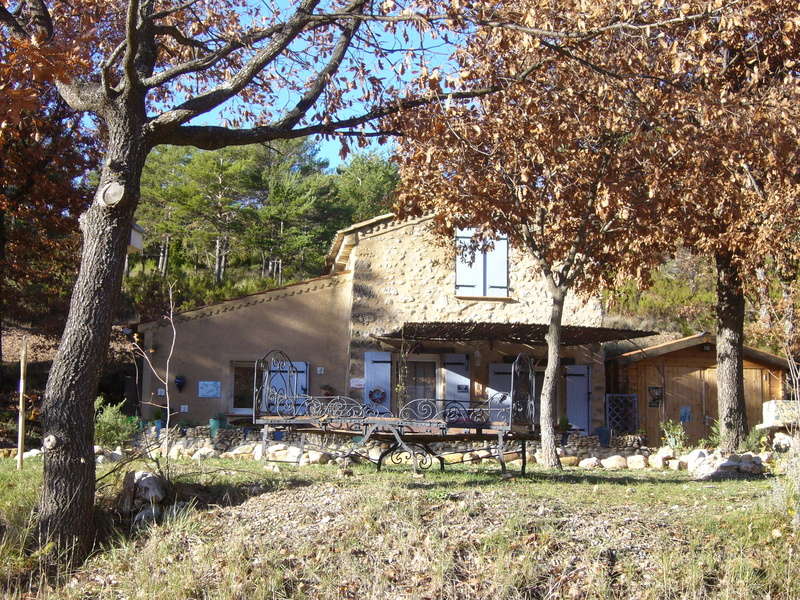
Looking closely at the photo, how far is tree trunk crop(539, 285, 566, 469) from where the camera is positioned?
11391mm

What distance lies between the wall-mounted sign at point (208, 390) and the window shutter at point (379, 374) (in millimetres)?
3501

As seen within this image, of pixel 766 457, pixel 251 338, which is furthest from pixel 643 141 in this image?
pixel 251 338

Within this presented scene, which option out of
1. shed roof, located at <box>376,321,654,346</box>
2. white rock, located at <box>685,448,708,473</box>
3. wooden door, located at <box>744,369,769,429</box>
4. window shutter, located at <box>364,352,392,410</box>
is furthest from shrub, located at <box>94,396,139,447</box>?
wooden door, located at <box>744,369,769,429</box>

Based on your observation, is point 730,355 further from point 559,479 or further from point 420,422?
point 420,422

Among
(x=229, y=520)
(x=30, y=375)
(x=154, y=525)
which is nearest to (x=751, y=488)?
Result: (x=229, y=520)

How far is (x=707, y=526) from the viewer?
6090 mm

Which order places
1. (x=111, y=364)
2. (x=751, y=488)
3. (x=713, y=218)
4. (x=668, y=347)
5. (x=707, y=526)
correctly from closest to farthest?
1. (x=707, y=526)
2. (x=751, y=488)
3. (x=713, y=218)
4. (x=668, y=347)
5. (x=111, y=364)

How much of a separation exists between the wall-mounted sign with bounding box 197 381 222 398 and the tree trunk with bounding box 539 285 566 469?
958cm

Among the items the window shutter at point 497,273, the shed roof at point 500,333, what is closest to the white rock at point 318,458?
the shed roof at point 500,333

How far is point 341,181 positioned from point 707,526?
3182cm

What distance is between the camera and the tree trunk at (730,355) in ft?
45.8

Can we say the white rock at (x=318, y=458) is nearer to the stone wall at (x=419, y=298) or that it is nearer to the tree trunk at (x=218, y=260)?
the stone wall at (x=419, y=298)

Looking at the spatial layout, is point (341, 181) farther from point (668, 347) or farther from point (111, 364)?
point (668, 347)

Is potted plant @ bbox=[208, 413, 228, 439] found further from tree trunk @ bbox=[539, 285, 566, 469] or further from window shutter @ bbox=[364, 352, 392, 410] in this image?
tree trunk @ bbox=[539, 285, 566, 469]
